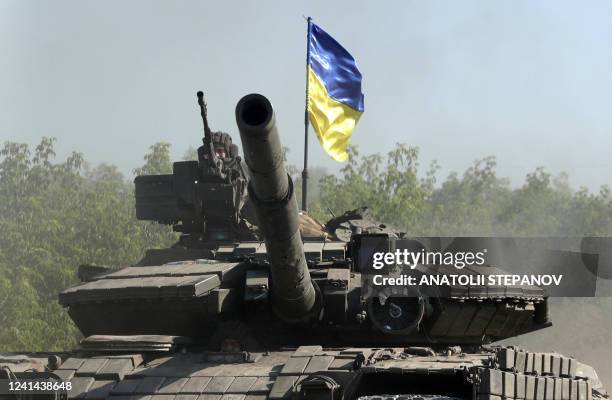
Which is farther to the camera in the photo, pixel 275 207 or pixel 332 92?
pixel 332 92

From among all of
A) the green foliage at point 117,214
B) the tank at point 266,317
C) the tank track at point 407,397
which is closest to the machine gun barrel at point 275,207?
the tank at point 266,317

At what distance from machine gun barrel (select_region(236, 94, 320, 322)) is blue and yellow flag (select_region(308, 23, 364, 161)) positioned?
8816 mm

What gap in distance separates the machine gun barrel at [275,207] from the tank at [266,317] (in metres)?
0.02

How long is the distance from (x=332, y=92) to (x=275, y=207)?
449 inches

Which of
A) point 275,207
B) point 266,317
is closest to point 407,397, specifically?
point 275,207

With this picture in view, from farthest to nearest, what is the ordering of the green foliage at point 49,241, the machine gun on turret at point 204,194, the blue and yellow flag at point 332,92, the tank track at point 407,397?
the green foliage at point 49,241
the blue and yellow flag at point 332,92
the machine gun on turret at point 204,194
the tank track at point 407,397

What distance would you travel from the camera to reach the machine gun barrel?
38.0 feet

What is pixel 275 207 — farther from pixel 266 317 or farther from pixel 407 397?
pixel 266 317

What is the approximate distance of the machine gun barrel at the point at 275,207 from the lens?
11.6 m

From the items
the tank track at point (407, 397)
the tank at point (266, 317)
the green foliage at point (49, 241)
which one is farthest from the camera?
the green foliage at point (49, 241)

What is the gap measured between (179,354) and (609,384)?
82.2ft

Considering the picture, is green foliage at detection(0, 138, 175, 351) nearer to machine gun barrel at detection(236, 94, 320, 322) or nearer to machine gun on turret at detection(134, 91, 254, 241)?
machine gun on turret at detection(134, 91, 254, 241)

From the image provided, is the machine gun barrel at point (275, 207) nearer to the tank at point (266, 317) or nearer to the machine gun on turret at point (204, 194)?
the tank at point (266, 317)

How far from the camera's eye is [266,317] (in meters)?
15.3
